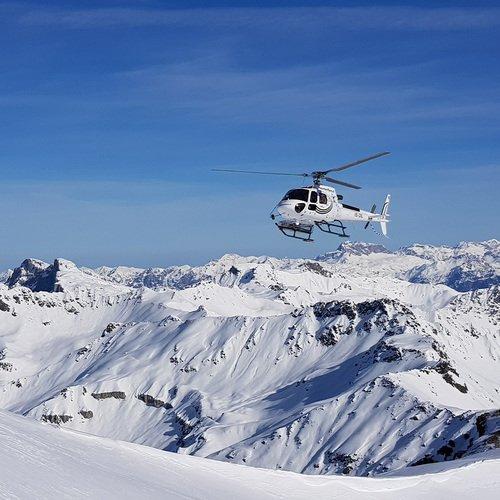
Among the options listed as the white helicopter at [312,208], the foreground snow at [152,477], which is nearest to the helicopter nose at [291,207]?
the white helicopter at [312,208]

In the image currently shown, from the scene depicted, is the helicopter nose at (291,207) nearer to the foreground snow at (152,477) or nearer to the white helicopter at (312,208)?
the white helicopter at (312,208)

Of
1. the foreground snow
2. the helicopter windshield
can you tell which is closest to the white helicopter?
the helicopter windshield

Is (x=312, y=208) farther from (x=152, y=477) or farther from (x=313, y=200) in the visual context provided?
(x=152, y=477)

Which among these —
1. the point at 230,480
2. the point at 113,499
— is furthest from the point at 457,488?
the point at 113,499

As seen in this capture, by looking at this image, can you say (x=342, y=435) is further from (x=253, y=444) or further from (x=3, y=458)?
(x=3, y=458)

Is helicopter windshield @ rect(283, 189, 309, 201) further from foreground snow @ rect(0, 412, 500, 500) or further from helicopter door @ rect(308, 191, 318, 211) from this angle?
foreground snow @ rect(0, 412, 500, 500)

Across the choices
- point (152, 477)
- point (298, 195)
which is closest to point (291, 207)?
A: point (298, 195)

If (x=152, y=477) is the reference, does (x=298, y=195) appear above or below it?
above
